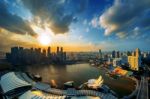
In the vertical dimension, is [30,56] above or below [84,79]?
above

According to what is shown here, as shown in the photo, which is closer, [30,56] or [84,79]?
[84,79]

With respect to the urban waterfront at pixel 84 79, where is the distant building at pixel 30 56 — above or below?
above

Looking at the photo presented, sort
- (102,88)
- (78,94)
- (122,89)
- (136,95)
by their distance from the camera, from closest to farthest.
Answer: (78,94) → (136,95) → (102,88) → (122,89)

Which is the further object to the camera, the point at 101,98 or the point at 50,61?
the point at 50,61

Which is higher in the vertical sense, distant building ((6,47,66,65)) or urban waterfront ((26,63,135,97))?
distant building ((6,47,66,65))

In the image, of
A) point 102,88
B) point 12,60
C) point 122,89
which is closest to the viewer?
point 102,88

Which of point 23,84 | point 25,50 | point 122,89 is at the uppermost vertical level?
point 25,50

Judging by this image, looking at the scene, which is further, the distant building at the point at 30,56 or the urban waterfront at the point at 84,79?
the distant building at the point at 30,56

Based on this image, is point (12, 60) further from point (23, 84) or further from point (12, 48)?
point (23, 84)

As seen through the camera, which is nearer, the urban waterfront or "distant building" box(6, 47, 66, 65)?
the urban waterfront

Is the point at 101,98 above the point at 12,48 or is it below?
below

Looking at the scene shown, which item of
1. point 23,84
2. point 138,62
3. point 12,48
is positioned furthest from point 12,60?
point 138,62
